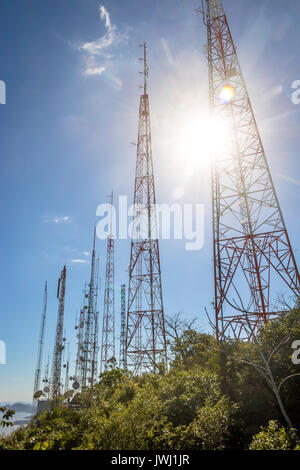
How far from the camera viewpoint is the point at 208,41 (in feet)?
67.3

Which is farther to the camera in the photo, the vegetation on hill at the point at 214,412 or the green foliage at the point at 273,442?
the vegetation on hill at the point at 214,412

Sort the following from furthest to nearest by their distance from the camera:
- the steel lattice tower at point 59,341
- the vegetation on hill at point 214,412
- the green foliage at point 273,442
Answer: the steel lattice tower at point 59,341
the vegetation on hill at point 214,412
the green foliage at point 273,442

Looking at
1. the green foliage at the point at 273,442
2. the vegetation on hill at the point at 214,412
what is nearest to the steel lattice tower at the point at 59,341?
the vegetation on hill at the point at 214,412

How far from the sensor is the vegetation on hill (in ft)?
22.9

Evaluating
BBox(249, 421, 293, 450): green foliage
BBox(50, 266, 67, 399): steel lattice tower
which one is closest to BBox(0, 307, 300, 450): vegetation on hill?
BBox(249, 421, 293, 450): green foliage

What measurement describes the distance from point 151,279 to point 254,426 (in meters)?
13.4

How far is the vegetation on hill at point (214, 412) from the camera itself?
275 inches

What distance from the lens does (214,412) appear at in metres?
7.66

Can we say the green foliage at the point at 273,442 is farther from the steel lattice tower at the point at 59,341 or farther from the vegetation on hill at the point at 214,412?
the steel lattice tower at the point at 59,341

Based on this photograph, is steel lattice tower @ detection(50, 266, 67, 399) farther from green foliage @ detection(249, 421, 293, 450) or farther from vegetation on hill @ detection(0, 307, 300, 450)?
green foliage @ detection(249, 421, 293, 450)

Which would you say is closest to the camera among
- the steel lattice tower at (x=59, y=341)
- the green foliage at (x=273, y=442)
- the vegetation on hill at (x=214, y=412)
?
the green foliage at (x=273, y=442)

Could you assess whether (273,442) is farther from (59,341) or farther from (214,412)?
(59,341)

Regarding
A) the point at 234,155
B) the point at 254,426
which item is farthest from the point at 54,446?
the point at 234,155

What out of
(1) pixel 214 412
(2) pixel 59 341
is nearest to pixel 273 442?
(1) pixel 214 412
